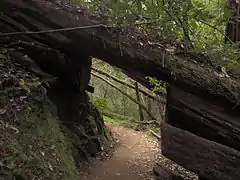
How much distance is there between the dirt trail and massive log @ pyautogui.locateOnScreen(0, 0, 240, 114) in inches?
113

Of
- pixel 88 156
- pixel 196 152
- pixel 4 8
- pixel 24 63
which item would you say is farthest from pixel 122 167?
pixel 4 8

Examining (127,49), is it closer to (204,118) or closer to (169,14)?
(169,14)

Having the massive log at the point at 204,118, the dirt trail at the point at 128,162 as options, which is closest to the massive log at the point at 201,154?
the massive log at the point at 204,118

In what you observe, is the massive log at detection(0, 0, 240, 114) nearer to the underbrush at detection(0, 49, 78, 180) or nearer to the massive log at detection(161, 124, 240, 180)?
the massive log at detection(161, 124, 240, 180)

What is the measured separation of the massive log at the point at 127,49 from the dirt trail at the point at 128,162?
9.43ft

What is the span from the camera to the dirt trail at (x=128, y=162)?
716cm

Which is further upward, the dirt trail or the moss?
the moss

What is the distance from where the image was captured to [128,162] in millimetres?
8516

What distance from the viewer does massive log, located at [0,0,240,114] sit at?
196 inches

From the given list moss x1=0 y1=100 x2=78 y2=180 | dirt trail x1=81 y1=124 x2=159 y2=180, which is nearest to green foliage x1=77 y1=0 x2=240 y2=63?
moss x1=0 y1=100 x2=78 y2=180

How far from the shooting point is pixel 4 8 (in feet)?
18.3

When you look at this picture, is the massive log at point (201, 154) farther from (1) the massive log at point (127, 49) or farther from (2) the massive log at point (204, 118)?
(1) the massive log at point (127, 49)

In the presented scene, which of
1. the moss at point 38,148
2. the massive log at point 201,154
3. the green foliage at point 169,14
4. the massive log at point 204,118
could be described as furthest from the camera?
the massive log at point 204,118

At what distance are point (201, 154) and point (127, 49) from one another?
222 cm
